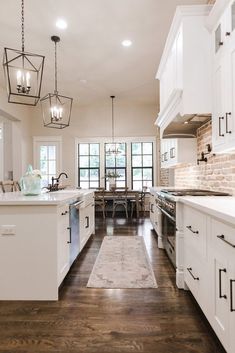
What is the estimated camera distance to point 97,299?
226cm

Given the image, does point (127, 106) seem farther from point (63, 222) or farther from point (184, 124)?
point (63, 222)

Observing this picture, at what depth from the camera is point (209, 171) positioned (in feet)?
10.7

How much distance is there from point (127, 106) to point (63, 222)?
6.28 m

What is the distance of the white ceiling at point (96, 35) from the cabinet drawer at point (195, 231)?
2862 millimetres

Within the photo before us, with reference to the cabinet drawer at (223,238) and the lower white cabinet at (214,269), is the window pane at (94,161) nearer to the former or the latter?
the lower white cabinet at (214,269)

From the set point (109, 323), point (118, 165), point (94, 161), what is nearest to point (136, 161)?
point (118, 165)

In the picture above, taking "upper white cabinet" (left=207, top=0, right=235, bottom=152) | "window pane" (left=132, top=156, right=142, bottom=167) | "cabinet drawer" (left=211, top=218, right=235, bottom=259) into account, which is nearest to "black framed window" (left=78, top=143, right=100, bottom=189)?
"window pane" (left=132, top=156, right=142, bottom=167)

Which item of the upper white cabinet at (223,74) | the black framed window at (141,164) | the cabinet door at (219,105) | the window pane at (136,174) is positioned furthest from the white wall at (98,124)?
the cabinet door at (219,105)

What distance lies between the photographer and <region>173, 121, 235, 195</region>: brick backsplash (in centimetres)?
262

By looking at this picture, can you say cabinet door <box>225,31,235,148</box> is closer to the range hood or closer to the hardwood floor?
the range hood

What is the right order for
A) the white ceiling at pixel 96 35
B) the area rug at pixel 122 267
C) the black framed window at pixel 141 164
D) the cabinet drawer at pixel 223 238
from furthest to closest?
the black framed window at pixel 141 164 < the white ceiling at pixel 96 35 < the area rug at pixel 122 267 < the cabinet drawer at pixel 223 238

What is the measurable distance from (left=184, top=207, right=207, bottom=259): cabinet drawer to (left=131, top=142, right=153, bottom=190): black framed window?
19.4 feet

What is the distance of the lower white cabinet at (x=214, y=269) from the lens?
4.36 ft

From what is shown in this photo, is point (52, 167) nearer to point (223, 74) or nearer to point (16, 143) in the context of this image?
point (16, 143)
